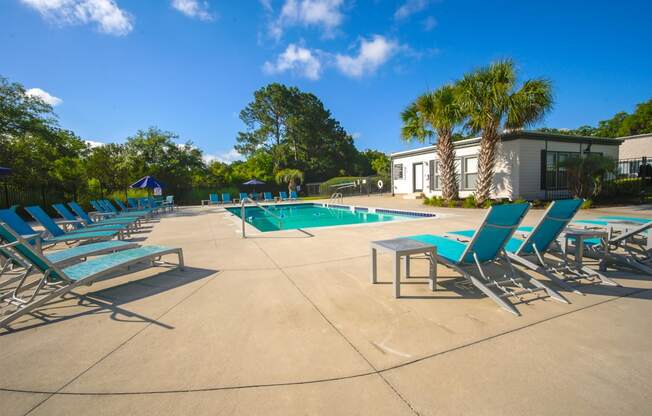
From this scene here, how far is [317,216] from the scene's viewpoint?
46.9 ft

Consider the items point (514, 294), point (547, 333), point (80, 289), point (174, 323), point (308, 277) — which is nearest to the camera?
point (547, 333)

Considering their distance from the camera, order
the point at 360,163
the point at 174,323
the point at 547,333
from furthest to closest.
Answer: the point at 360,163
the point at 174,323
the point at 547,333

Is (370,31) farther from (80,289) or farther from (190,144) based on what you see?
(190,144)

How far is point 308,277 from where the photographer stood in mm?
3969

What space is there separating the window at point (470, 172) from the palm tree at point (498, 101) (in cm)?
252

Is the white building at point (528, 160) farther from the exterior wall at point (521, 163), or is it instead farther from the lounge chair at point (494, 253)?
the lounge chair at point (494, 253)

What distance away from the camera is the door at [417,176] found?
19337mm

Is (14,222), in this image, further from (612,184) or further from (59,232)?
(612,184)

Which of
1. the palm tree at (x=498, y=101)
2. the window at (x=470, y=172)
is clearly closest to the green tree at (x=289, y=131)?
the window at (x=470, y=172)

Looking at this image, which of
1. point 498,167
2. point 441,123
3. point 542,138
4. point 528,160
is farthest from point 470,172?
point 441,123

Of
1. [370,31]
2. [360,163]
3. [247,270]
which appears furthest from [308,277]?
[360,163]

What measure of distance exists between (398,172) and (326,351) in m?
20.6

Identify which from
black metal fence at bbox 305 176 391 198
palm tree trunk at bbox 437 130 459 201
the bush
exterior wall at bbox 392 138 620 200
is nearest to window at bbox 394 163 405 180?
exterior wall at bbox 392 138 620 200

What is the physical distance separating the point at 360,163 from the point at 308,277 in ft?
127
